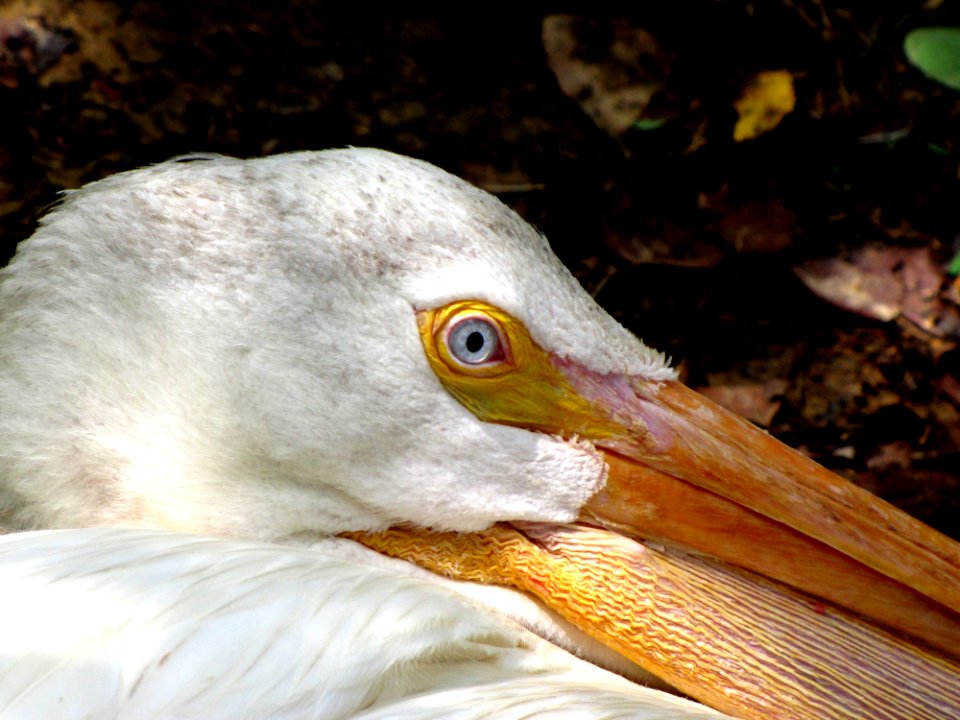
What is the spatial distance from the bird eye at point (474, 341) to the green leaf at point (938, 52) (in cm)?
208

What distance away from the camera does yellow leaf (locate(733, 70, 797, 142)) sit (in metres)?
3.63

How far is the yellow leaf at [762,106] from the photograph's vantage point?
363cm

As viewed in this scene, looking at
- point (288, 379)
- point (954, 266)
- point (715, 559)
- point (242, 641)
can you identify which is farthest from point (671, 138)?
point (242, 641)

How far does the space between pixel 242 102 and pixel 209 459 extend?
6.49 feet

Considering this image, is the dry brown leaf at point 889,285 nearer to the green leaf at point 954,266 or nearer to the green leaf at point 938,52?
the green leaf at point 954,266

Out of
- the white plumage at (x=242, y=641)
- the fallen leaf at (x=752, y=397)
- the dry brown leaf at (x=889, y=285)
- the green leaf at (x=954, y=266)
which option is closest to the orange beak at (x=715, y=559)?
the white plumage at (x=242, y=641)

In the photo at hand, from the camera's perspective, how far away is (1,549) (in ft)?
5.68

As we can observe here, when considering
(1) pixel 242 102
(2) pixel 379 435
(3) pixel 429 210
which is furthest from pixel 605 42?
(2) pixel 379 435

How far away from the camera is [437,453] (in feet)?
6.35

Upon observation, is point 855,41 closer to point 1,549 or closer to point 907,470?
point 907,470

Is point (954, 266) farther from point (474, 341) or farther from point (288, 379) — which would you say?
point (288, 379)

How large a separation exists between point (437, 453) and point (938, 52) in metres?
2.32

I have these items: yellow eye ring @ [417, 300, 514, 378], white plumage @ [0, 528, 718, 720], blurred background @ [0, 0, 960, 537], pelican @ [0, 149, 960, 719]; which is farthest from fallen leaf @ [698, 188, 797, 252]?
white plumage @ [0, 528, 718, 720]

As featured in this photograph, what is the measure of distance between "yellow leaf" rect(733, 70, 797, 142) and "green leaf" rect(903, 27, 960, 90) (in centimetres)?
39
